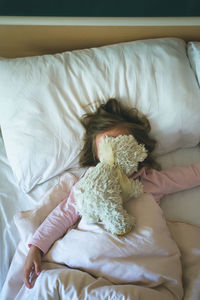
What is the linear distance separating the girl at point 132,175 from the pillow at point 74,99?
37mm

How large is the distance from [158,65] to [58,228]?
2.33 ft

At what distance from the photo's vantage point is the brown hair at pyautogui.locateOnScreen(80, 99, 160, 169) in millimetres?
856

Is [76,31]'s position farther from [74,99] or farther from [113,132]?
[113,132]

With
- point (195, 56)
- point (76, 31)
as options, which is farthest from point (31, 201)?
point (195, 56)

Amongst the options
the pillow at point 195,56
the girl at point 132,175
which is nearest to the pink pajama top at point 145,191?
the girl at point 132,175

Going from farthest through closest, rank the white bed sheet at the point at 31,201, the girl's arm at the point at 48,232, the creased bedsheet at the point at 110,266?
the white bed sheet at the point at 31,201 < the girl's arm at the point at 48,232 < the creased bedsheet at the point at 110,266

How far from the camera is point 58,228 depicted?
31.1 inches

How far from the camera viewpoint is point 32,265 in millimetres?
727

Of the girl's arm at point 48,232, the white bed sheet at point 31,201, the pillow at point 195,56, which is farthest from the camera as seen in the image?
the pillow at point 195,56

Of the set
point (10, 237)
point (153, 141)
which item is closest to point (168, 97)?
point (153, 141)

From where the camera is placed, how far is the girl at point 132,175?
800mm

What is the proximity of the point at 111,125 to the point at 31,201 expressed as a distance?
0.43 metres

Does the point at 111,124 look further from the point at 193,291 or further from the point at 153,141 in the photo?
the point at 193,291

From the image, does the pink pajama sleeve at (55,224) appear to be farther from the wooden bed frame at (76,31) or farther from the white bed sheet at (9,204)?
the wooden bed frame at (76,31)
